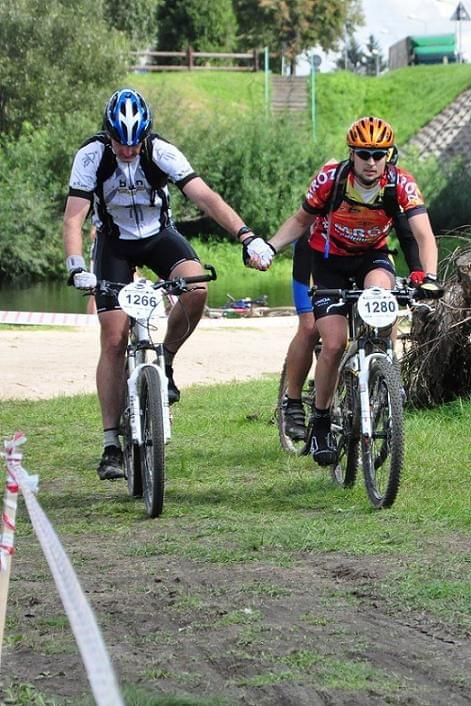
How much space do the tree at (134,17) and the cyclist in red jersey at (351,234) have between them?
6891cm

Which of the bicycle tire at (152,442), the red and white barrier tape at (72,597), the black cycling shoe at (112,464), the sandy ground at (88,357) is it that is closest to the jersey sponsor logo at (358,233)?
the bicycle tire at (152,442)

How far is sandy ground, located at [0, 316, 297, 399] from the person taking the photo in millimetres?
13891

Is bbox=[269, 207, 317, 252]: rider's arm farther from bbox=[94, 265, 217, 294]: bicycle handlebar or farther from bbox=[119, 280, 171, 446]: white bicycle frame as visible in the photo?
bbox=[119, 280, 171, 446]: white bicycle frame

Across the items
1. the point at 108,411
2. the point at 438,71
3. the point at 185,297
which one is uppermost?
the point at 438,71

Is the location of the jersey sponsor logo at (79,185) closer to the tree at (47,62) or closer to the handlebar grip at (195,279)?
the handlebar grip at (195,279)

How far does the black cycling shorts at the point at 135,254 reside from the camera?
803cm

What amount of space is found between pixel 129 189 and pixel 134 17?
71.9 m

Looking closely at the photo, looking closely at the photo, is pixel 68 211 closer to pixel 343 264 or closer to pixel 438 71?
pixel 343 264

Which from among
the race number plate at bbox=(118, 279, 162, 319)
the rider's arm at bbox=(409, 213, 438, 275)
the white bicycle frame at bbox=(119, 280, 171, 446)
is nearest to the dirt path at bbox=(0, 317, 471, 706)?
the white bicycle frame at bbox=(119, 280, 171, 446)

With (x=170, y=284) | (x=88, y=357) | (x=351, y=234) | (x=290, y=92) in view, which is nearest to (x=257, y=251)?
(x=170, y=284)

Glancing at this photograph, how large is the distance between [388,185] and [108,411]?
205 cm

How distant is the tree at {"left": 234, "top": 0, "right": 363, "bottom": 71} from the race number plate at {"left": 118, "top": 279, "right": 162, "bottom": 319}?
81.9m

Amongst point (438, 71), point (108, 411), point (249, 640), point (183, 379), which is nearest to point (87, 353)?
point (183, 379)

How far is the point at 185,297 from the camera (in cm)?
815
